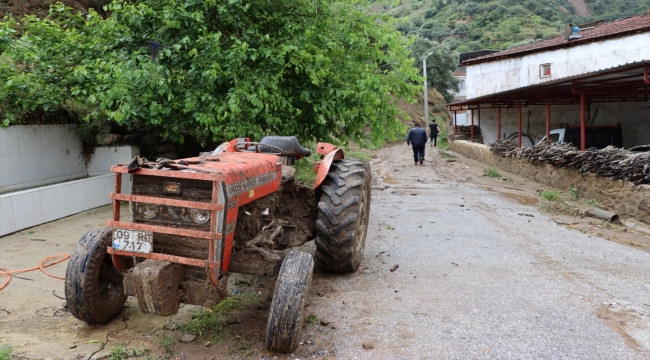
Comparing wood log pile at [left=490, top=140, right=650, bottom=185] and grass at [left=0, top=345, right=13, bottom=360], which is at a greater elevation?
wood log pile at [left=490, top=140, right=650, bottom=185]

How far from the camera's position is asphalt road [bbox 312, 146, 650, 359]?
4.08m

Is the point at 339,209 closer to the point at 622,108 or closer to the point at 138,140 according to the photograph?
the point at 138,140

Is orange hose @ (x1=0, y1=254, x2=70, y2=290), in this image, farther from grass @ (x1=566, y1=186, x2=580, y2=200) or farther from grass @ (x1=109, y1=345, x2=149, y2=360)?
grass @ (x1=566, y1=186, x2=580, y2=200)

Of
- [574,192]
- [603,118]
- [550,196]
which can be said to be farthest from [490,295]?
[603,118]

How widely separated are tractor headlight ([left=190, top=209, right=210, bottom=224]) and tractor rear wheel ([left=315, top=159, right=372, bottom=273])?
173 cm

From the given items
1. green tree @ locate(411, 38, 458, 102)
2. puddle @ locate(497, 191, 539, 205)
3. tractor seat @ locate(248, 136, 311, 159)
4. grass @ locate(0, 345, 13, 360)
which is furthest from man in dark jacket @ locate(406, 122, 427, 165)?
green tree @ locate(411, 38, 458, 102)

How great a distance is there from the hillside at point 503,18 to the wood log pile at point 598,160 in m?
50.5

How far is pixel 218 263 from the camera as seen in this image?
379 centimetres

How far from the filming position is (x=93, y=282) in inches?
167

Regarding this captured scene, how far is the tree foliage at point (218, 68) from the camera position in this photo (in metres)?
8.03

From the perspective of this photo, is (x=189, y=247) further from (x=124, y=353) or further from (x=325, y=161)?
(x=325, y=161)

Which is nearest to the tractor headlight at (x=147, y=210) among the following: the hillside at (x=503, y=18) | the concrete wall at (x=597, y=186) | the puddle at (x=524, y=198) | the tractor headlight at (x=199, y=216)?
the tractor headlight at (x=199, y=216)

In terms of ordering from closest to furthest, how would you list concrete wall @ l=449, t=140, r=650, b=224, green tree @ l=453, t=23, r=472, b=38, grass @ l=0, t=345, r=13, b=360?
grass @ l=0, t=345, r=13, b=360, concrete wall @ l=449, t=140, r=650, b=224, green tree @ l=453, t=23, r=472, b=38

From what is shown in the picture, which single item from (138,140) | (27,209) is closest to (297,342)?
(27,209)
